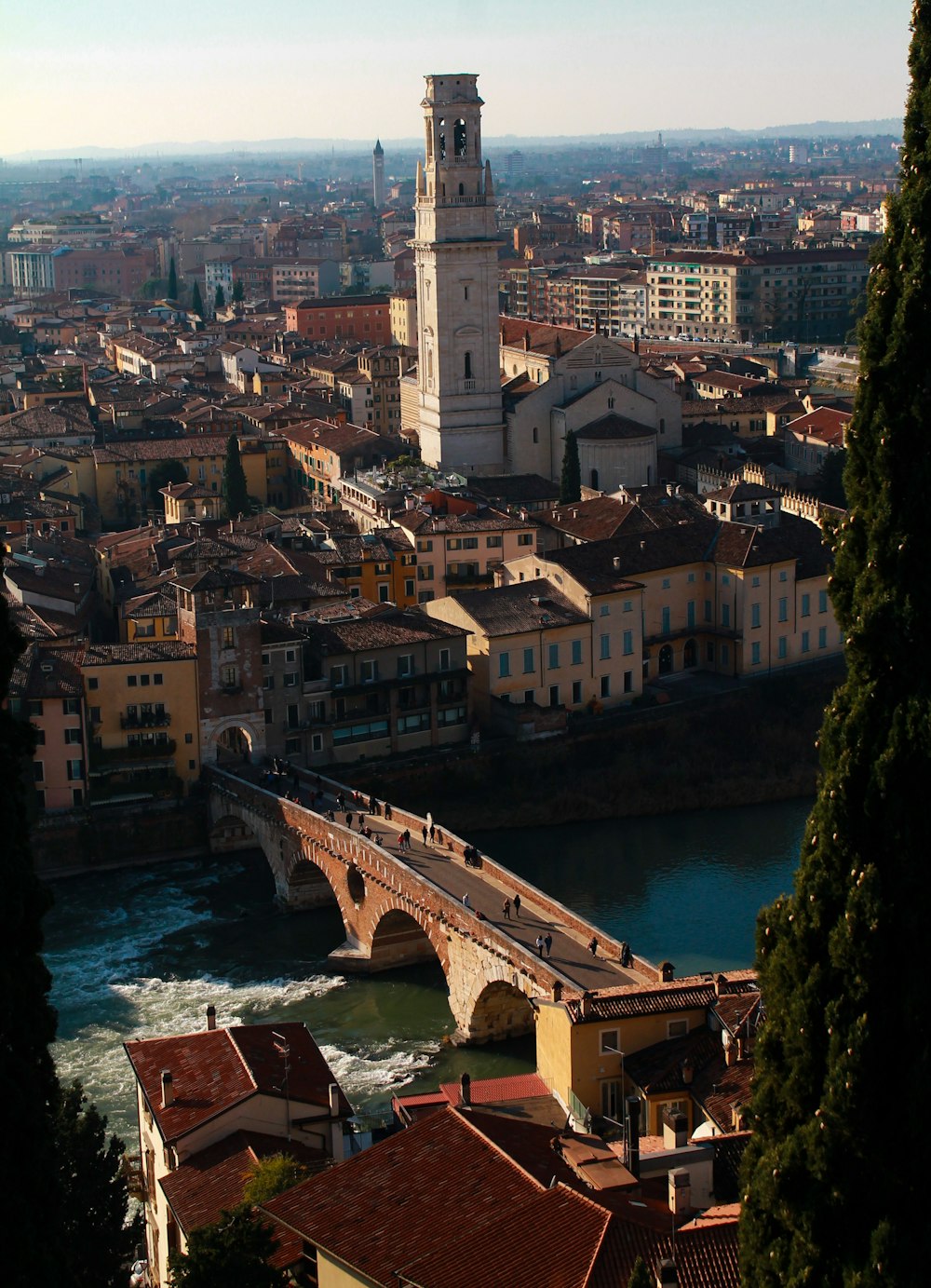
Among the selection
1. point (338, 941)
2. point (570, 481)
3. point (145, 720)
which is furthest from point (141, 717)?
point (570, 481)

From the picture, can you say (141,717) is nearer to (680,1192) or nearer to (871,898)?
(680,1192)

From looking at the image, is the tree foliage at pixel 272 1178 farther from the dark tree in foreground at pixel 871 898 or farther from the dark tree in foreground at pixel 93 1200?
the dark tree in foreground at pixel 871 898

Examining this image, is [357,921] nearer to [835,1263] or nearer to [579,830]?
[579,830]

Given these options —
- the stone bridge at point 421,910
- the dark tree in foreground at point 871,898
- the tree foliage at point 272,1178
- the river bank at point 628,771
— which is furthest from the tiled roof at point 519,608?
the dark tree in foreground at point 871,898

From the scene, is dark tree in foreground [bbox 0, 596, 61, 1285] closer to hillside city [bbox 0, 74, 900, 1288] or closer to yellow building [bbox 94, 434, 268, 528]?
hillside city [bbox 0, 74, 900, 1288]

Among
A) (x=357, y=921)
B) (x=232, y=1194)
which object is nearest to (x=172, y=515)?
(x=357, y=921)

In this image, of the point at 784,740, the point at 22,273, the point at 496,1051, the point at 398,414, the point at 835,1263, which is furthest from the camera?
the point at 22,273
